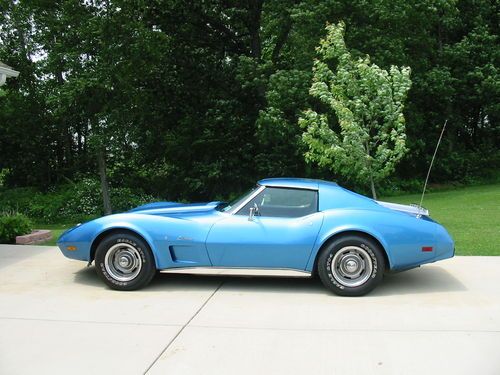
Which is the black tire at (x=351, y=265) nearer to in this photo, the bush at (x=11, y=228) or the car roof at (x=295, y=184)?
the car roof at (x=295, y=184)

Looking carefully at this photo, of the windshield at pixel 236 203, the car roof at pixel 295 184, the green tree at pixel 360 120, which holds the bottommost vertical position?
the windshield at pixel 236 203

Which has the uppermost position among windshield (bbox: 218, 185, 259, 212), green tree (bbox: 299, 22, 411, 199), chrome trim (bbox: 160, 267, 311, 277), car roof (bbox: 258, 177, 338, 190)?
green tree (bbox: 299, 22, 411, 199)

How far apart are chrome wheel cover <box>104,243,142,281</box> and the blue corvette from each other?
11mm

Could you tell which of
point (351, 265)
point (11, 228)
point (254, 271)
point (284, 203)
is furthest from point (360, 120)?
point (11, 228)

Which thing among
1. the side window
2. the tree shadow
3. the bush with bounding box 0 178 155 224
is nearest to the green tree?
the tree shadow

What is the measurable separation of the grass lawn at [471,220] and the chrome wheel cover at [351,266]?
2786mm

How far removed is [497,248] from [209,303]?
4910 millimetres

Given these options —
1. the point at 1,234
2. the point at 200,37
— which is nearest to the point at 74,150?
the point at 200,37

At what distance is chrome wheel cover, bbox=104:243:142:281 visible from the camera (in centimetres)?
588

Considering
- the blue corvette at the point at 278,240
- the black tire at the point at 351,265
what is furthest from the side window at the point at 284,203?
the black tire at the point at 351,265

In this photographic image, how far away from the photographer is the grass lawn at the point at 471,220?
8.37 meters

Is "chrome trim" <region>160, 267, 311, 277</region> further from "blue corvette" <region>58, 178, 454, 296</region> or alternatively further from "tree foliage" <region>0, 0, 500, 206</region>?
"tree foliage" <region>0, 0, 500, 206</region>

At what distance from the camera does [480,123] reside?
26672mm

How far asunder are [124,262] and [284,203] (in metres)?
1.87
